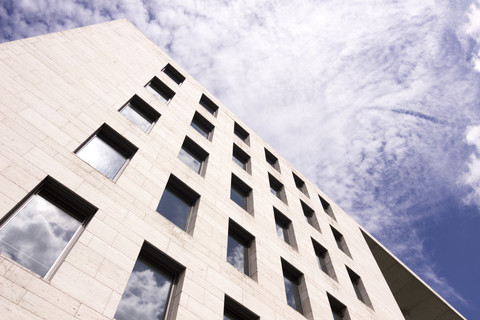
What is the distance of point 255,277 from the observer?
1455 centimetres

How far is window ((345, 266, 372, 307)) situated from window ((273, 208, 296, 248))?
5.76 metres

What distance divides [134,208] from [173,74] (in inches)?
591

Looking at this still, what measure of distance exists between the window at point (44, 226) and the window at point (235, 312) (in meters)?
6.00

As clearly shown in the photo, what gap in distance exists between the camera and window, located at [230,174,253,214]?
18.9 metres

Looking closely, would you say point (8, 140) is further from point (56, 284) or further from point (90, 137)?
point (56, 284)

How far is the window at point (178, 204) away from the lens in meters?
13.8

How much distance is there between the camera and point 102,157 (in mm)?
13000

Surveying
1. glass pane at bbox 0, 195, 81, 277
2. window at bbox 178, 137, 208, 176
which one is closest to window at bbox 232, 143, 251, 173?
window at bbox 178, 137, 208, 176

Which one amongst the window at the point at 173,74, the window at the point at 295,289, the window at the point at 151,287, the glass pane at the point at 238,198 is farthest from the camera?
the window at the point at 173,74

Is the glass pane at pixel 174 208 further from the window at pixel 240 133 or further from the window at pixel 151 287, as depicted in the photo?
the window at pixel 240 133

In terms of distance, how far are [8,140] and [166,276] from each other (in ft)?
21.9

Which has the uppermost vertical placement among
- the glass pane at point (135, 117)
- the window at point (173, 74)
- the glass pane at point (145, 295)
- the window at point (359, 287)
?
the window at point (173, 74)

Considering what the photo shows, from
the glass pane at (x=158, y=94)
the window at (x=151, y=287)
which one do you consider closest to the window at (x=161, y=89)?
the glass pane at (x=158, y=94)

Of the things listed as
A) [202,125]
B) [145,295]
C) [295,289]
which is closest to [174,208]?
[145,295]
